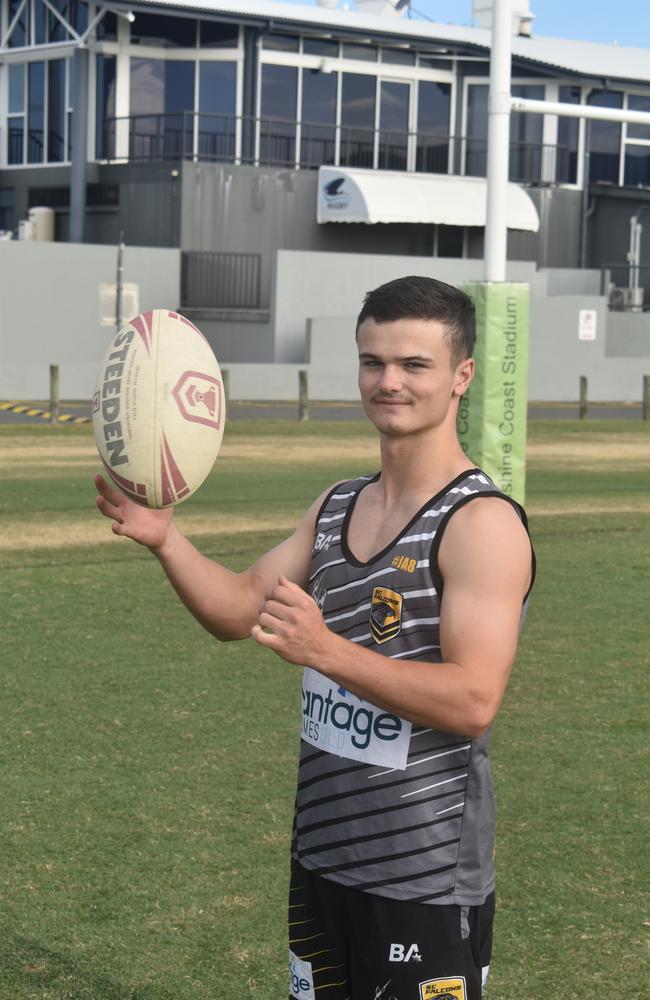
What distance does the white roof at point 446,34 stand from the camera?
39.2m

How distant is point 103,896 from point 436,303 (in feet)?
10.4

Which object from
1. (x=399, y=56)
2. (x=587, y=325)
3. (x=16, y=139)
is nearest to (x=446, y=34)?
(x=399, y=56)

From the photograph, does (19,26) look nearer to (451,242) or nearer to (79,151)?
(79,151)

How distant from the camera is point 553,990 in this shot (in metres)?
4.72

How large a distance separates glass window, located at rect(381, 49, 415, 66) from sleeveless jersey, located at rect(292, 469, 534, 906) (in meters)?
41.5

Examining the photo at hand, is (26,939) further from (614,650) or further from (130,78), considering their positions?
(130,78)

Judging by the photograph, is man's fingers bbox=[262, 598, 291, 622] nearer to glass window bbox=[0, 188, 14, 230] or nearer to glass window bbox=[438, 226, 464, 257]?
glass window bbox=[438, 226, 464, 257]

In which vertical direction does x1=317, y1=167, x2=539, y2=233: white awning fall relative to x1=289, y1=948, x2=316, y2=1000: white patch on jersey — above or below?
above

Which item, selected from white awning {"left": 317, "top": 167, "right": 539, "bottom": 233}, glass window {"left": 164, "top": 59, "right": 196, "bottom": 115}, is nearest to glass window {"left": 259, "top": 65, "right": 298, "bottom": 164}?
glass window {"left": 164, "top": 59, "right": 196, "bottom": 115}

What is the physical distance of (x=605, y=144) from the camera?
153 feet

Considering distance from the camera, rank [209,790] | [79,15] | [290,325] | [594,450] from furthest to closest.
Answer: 1. [79,15]
2. [290,325]
3. [594,450]
4. [209,790]

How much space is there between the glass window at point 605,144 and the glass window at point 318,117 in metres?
8.87

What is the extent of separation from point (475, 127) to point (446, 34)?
286 centimetres

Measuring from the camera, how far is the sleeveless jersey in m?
2.93
